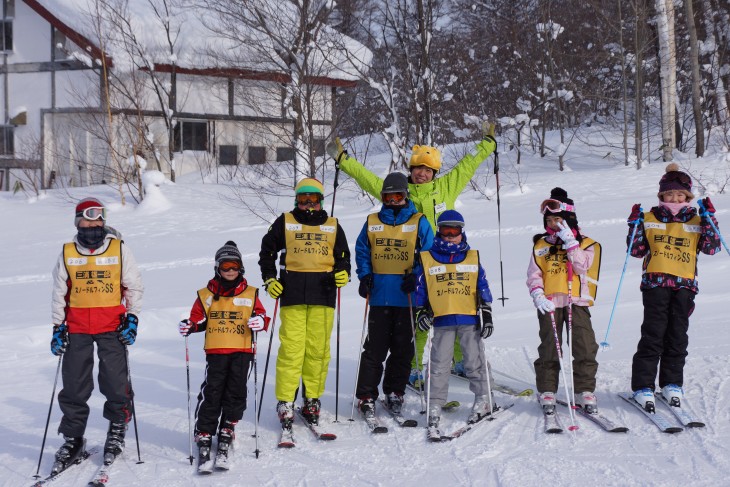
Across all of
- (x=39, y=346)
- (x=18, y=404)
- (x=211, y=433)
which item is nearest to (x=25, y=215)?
(x=39, y=346)

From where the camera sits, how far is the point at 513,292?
29.5 feet

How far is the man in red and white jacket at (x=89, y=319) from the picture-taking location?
4789 mm

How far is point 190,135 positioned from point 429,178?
712 inches

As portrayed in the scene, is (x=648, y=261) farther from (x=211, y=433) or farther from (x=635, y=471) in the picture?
(x=211, y=433)

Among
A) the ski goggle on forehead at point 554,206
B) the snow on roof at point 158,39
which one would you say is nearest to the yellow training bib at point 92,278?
the ski goggle on forehead at point 554,206

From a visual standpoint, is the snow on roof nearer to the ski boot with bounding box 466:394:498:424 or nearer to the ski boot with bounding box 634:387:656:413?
the ski boot with bounding box 466:394:498:424

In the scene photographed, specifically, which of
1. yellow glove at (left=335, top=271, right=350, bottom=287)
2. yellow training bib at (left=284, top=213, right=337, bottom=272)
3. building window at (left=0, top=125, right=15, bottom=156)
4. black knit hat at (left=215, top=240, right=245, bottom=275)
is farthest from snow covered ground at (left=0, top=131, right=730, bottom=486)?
building window at (left=0, top=125, right=15, bottom=156)

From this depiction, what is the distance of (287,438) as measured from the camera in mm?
4996

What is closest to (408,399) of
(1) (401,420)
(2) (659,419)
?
(1) (401,420)

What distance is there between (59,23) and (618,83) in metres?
15.6

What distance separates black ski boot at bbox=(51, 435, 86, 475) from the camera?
4695mm

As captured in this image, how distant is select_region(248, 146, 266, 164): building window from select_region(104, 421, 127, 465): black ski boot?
18986 millimetres

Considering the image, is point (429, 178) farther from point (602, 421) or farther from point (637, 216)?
point (602, 421)

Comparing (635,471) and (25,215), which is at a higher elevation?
(25,215)
